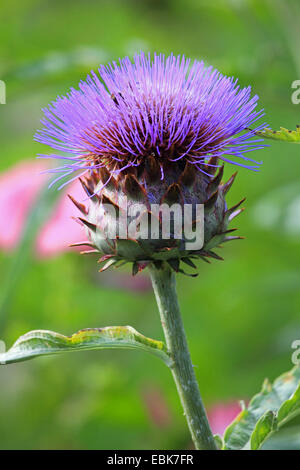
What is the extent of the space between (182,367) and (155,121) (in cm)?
41

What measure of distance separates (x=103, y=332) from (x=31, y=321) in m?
1.03

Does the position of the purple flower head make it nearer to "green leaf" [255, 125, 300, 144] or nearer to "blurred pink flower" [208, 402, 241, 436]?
"green leaf" [255, 125, 300, 144]

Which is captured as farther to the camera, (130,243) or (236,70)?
(236,70)

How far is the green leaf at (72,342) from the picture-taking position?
3.09 ft

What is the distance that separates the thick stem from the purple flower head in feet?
0.64

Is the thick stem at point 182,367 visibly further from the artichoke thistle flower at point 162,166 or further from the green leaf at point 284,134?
the green leaf at point 284,134

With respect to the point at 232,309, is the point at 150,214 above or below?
below

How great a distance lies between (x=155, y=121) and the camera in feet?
3.29

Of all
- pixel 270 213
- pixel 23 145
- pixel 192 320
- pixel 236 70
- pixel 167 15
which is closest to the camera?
pixel 236 70

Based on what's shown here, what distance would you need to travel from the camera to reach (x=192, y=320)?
2240 mm

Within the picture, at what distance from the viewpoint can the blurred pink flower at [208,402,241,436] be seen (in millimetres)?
1740

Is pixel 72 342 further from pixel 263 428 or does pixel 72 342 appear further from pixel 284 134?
pixel 284 134
